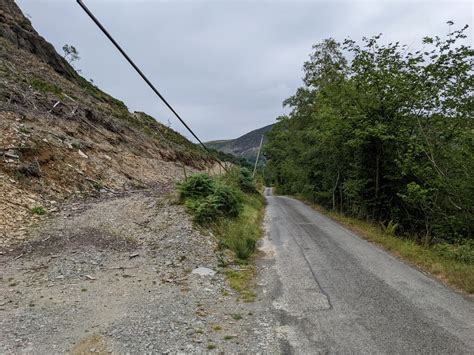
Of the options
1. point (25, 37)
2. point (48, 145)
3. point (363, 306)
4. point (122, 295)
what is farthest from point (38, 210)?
point (25, 37)

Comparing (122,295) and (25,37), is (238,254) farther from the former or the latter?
(25,37)

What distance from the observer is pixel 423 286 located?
20.8 feet

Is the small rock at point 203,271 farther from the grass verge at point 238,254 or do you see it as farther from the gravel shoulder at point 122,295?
the grass verge at point 238,254

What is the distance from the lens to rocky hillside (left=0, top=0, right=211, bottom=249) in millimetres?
9133

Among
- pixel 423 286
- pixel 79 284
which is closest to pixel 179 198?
pixel 79 284

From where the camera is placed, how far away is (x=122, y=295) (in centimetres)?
544

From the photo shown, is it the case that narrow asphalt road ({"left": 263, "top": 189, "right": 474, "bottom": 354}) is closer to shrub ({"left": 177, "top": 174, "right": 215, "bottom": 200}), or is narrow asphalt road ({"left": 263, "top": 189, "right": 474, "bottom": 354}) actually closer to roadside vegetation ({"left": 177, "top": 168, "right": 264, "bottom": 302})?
roadside vegetation ({"left": 177, "top": 168, "right": 264, "bottom": 302})

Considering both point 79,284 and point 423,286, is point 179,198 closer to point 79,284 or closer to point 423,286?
point 79,284

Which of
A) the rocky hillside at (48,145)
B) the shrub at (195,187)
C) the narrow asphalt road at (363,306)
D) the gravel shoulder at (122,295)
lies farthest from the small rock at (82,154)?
the narrow asphalt road at (363,306)

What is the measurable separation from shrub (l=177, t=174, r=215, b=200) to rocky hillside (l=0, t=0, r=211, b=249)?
3423mm

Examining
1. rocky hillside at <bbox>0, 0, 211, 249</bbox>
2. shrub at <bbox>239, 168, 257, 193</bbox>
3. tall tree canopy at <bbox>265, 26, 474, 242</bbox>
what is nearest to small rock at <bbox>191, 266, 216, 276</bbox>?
rocky hillside at <bbox>0, 0, 211, 249</bbox>

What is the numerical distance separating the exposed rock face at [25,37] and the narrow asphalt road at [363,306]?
2323 cm

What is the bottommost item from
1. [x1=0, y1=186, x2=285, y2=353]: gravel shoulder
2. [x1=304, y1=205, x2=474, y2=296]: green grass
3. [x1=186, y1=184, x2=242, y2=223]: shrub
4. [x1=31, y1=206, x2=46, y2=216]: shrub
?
[x1=0, y1=186, x2=285, y2=353]: gravel shoulder

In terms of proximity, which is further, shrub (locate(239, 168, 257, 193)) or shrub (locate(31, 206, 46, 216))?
shrub (locate(239, 168, 257, 193))
